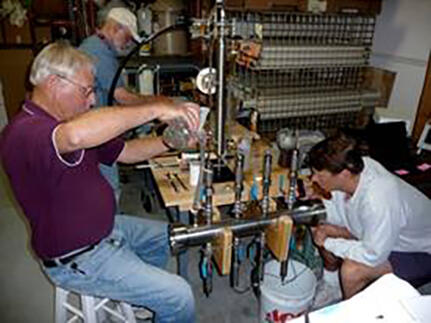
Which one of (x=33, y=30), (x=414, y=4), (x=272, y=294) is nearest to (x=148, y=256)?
(x=272, y=294)

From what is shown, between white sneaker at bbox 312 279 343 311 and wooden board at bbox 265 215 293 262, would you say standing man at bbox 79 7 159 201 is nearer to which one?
wooden board at bbox 265 215 293 262

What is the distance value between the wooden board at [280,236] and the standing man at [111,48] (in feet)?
3.74

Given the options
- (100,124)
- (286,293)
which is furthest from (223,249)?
(286,293)

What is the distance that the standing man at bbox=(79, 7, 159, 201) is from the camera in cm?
211

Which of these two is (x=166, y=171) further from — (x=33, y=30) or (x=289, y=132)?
(x=33, y=30)

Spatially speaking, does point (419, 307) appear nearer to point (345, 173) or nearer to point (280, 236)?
point (280, 236)

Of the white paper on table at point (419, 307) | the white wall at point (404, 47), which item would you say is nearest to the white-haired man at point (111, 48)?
the white wall at point (404, 47)

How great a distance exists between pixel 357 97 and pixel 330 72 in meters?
0.25

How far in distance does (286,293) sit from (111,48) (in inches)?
67.3

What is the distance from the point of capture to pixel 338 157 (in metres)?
1.40

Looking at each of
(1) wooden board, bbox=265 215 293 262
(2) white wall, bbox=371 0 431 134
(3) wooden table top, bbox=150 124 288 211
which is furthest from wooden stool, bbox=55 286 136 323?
(2) white wall, bbox=371 0 431 134

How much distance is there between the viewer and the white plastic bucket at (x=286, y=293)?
1620 millimetres

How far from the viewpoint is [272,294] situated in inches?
64.4

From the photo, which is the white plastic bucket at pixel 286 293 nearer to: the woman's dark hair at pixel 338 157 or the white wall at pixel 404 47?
the woman's dark hair at pixel 338 157
